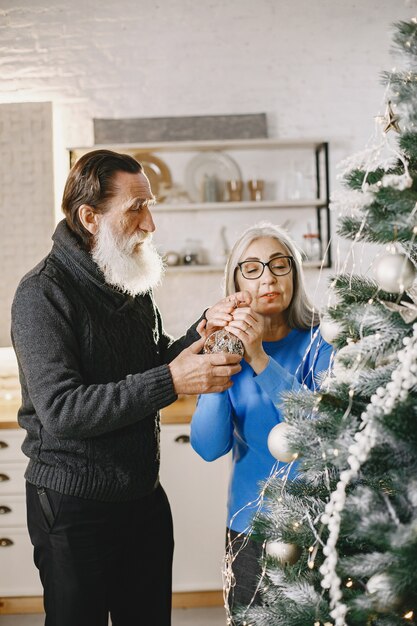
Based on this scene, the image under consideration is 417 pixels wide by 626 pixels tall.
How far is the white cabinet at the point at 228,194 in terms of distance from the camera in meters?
3.88

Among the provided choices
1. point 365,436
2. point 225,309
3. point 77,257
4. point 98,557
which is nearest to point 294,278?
point 225,309

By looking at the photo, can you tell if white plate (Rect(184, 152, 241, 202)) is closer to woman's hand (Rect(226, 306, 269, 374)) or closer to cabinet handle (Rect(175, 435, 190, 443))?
cabinet handle (Rect(175, 435, 190, 443))

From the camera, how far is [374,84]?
390 centimetres

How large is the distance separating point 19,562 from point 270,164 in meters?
2.51

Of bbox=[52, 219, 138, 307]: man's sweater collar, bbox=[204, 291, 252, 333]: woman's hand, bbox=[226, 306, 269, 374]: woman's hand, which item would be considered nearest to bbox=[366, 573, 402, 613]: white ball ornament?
bbox=[226, 306, 269, 374]: woman's hand

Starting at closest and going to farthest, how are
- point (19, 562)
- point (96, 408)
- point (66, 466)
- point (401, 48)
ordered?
point (401, 48), point (96, 408), point (66, 466), point (19, 562)

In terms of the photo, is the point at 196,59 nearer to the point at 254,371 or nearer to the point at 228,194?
the point at 228,194

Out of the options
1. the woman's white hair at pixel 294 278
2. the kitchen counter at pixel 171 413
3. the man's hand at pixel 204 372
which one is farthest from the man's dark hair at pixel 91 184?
the kitchen counter at pixel 171 413

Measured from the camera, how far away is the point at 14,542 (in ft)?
10.3

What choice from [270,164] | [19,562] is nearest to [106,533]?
[19,562]

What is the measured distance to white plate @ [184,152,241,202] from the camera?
154 inches

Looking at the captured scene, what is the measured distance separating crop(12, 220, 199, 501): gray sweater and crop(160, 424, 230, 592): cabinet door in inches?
49.3

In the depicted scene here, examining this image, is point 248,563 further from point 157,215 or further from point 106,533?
point 157,215

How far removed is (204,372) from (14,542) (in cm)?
199
